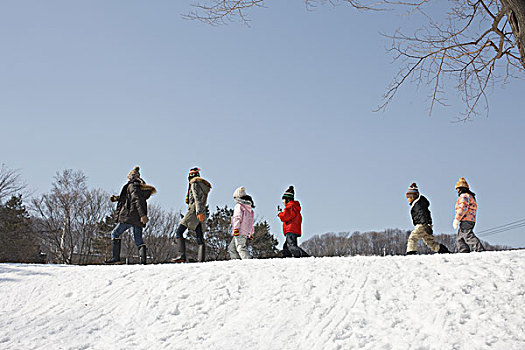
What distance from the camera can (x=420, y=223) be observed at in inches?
432

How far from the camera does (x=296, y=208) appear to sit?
11234mm

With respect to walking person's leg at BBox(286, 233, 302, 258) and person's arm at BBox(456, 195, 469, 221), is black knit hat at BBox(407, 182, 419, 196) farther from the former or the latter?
walking person's leg at BBox(286, 233, 302, 258)

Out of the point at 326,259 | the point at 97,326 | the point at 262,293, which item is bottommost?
the point at 97,326

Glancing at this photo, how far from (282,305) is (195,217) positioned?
4847 millimetres

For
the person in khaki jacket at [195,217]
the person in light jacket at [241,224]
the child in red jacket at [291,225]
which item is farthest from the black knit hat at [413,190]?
the person in khaki jacket at [195,217]

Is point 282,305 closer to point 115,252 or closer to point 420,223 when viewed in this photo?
point 420,223

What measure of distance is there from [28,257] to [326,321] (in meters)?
37.3

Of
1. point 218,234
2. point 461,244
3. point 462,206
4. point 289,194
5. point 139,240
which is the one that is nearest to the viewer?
point 461,244

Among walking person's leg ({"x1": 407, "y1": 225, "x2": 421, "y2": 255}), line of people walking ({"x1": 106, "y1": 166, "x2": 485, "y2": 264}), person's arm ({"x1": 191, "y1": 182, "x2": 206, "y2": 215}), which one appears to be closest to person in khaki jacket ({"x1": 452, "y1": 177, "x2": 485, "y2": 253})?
line of people walking ({"x1": 106, "y1": 166, "x2": 485, "y2": 264})

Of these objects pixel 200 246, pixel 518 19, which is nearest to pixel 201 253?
pixel 200 246

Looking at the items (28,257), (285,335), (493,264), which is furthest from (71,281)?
(28,257)

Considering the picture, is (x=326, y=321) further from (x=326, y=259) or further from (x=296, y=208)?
(x=296, y=208)

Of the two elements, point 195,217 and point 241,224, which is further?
point 195,217

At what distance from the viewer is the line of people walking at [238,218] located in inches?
421
